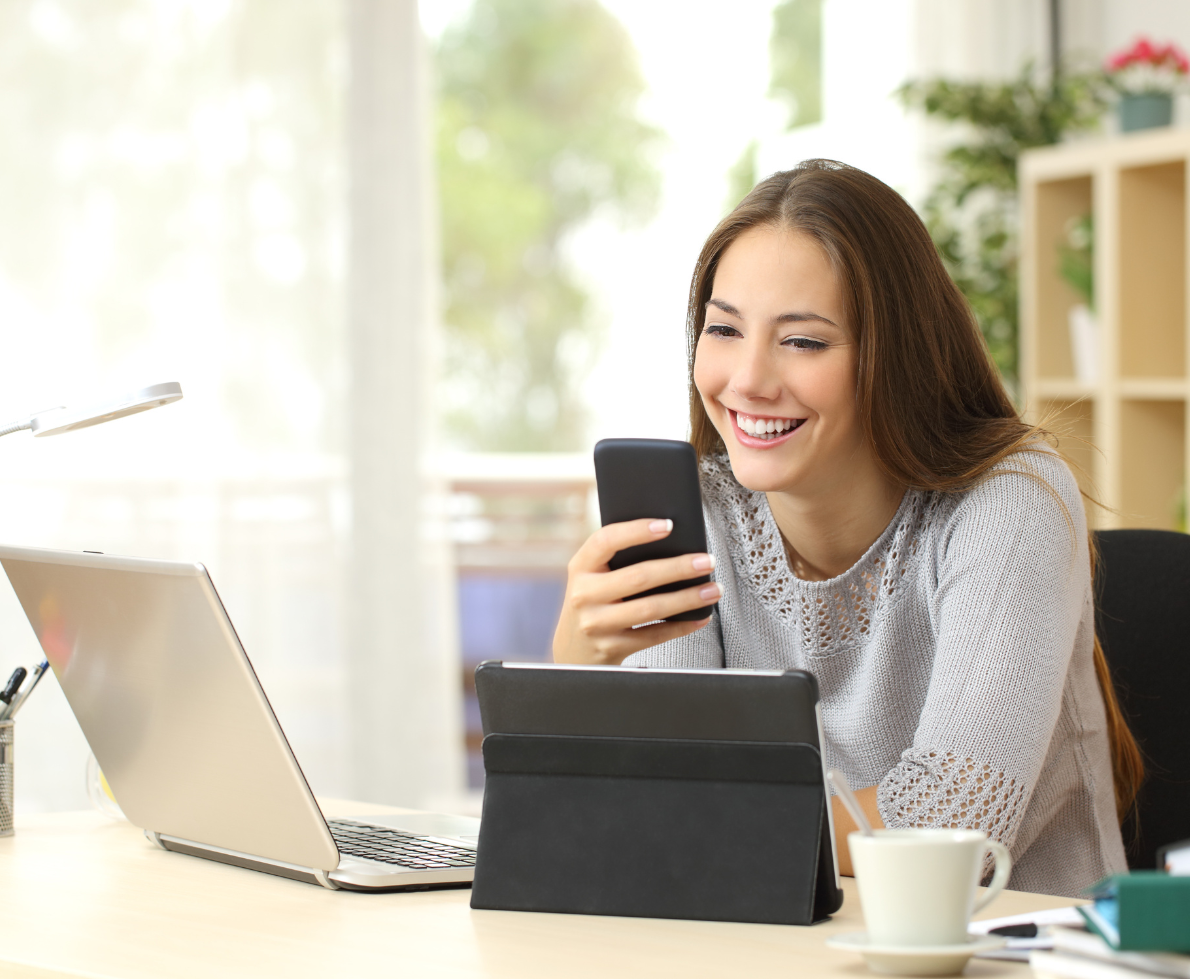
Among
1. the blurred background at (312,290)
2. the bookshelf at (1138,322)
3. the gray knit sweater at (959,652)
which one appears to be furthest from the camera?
the bookshelf at (1138,322)

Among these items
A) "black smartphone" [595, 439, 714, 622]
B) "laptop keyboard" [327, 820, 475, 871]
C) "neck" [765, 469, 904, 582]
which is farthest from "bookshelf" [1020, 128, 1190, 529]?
"laptop keyboard" [327, 820, 475, 871]

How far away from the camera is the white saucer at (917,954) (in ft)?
2.44

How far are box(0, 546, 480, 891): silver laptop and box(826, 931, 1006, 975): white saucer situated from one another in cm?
34

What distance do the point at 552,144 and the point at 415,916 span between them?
24.3ft

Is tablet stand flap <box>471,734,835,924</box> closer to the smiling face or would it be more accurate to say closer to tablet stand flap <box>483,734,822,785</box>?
tablet stand flap <box>483,734,822,785</box>

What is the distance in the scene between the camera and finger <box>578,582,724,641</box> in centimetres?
115

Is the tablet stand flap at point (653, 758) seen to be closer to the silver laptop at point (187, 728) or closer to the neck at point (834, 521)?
the silver laptop at point (187, 728)

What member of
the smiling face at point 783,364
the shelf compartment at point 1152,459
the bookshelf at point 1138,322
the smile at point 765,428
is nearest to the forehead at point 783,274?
the smiling face at point 783,364

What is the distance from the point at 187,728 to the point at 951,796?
0.60 meters

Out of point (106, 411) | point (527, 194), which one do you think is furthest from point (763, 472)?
point (527, 194)

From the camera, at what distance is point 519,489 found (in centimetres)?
454

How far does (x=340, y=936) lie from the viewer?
→ 0.87m

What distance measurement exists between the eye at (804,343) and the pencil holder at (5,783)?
0.80m

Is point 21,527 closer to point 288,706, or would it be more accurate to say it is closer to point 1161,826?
point 288,706
